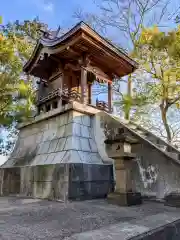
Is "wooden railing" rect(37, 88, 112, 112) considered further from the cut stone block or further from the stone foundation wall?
the stone foundation wall

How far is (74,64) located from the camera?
7.79 meters

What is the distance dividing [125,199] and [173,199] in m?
1.04

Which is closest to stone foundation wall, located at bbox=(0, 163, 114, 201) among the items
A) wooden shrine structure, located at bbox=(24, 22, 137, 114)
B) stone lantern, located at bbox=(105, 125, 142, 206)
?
stone lantern, located at bbox=(105, 125, 142, 206)

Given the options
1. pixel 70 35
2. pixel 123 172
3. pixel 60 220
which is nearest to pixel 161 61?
pixel 70 35

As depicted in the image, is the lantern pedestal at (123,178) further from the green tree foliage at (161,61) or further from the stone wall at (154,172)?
the green tree foliage at (161,61)

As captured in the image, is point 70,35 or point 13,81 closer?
point 70,35

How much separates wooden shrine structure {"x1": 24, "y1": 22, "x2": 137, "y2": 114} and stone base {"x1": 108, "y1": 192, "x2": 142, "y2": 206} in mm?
3250

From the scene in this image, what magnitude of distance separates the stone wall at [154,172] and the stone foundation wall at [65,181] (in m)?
0.86

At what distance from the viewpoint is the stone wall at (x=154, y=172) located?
517 centimetres

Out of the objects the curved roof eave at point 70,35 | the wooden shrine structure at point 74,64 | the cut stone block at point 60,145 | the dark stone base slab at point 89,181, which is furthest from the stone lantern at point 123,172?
the curved roof eave at point 70,35

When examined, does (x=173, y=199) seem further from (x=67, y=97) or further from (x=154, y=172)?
(x=67, y=97)

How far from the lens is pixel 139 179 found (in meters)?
5.61

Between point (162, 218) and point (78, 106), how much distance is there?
4066 millimetres

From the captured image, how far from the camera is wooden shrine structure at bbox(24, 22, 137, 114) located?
6645mm
